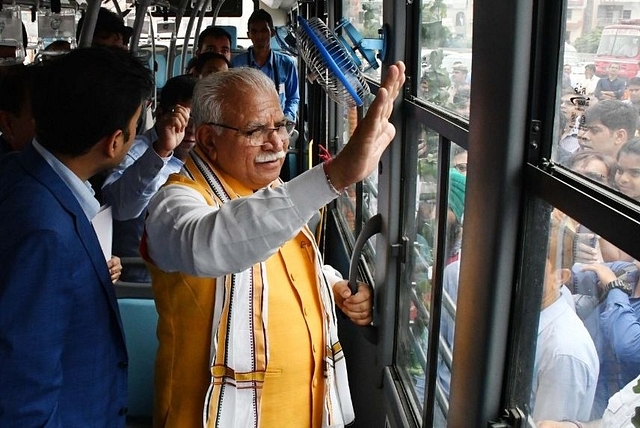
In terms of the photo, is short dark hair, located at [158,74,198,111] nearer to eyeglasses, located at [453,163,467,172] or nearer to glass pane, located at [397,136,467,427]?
glass pane, located at [397,136,467,427]

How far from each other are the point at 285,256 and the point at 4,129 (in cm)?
107

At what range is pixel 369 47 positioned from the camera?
81.0 inches

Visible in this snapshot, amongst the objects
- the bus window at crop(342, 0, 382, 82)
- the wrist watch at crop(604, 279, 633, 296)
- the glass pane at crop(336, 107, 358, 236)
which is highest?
the bus window at crop(342, 0, 382, 82)

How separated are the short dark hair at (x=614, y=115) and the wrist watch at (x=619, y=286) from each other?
0.60ft

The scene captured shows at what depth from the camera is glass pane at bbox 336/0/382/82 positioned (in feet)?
6.57

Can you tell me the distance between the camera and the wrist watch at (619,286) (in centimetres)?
92

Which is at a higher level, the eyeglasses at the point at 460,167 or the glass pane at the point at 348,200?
the eyeglasses at the point at 460,167

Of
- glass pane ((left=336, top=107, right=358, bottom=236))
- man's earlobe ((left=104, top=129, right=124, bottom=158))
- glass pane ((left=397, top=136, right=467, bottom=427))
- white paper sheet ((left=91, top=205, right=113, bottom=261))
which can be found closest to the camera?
man's earlobe ((left=104, top=129, right=124, bottom=158))

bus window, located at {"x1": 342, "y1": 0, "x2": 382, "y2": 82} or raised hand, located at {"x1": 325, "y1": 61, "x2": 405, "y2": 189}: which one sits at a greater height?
bus window, located at {"x1": 342, "y1": 0, "x2": 382, "y2": 82}

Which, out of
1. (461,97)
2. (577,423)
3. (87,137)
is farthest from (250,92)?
(577,423)

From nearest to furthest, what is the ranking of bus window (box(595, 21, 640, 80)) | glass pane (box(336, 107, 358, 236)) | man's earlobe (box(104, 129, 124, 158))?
1. bus window (box(595, 21, 640, 80))
2. man's earlobe (box(104, 129, 124, 158))
3. glass pane (box(336, 107, 358, 236))

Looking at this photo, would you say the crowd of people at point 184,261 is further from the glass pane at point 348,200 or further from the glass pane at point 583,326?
the glass pane at point 348,200

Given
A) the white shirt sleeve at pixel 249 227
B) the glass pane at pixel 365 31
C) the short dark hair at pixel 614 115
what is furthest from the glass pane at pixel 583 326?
the glass pane at pixel 365 31

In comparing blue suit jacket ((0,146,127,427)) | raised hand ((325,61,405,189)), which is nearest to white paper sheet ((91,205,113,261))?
blue suit jacket ((0,146,127,427))
